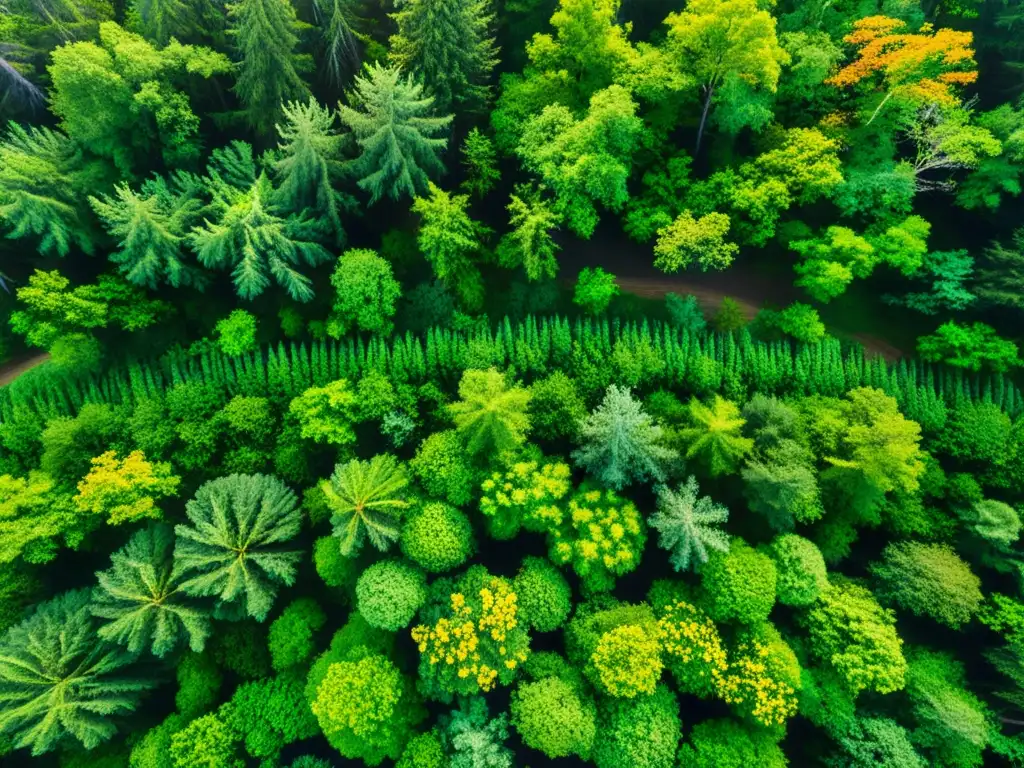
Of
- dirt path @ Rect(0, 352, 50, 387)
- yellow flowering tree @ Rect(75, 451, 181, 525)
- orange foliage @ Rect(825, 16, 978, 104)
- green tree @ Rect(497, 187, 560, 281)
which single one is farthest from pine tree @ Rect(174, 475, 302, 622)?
orange foliage @ Rect(825, 16, 978, 104)

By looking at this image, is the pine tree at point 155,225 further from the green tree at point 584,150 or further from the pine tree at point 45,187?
the green tree at point 584,150

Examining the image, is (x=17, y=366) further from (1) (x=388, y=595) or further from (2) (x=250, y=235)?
(1) (x=388, y=595)

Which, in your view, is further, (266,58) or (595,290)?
(595,290)

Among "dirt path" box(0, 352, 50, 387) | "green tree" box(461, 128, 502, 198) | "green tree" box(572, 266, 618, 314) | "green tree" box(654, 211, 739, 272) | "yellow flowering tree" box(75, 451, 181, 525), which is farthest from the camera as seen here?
"dirt path" box(0, 352, 50, 387)

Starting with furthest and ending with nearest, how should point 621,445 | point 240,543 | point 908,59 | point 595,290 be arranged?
point 595,290
point 908,59
point 621,445
point 240,543

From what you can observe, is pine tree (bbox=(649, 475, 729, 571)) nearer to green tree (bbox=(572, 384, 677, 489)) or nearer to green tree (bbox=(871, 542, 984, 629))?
green tree (bbox=(572, 384, 677, 489))

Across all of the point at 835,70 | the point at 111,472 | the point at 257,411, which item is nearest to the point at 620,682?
the point at 257,411

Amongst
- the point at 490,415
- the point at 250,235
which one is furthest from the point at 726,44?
the point at 250,235
